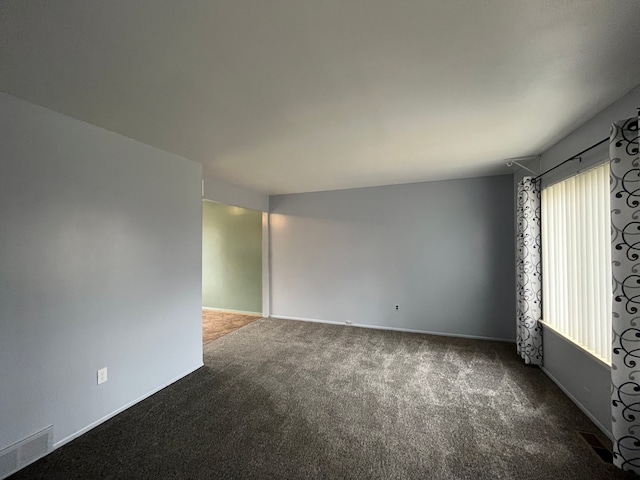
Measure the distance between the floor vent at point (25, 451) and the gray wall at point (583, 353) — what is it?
13.4 feet

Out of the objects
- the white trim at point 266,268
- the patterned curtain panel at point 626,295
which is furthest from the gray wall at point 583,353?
the white trim at point 266,268

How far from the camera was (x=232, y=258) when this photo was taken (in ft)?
19.5

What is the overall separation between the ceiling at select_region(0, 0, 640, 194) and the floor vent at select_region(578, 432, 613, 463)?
2461 mm

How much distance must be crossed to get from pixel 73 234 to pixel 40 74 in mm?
1127

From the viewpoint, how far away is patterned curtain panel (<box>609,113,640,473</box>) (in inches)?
66.6

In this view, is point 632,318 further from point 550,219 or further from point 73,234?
point 73,234

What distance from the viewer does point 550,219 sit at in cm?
299

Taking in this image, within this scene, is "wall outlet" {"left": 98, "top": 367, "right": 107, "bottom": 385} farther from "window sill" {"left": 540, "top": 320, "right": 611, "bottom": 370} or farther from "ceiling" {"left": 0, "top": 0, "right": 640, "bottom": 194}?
"window sill" {"left": 540, "top": 320, "right": 611, "bottom": 370}

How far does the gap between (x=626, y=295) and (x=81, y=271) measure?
12.8ft

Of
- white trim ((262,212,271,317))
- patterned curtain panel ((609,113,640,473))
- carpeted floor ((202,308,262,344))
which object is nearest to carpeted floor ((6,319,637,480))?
patterned curtain panel ((609,113,640,473))

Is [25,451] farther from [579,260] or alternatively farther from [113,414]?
[579,260]

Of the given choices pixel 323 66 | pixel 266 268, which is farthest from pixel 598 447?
pixel 266 268

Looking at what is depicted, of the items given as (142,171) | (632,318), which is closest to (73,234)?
(142,171)

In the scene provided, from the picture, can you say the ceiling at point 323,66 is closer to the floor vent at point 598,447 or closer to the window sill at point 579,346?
the window sill at point 579,346
